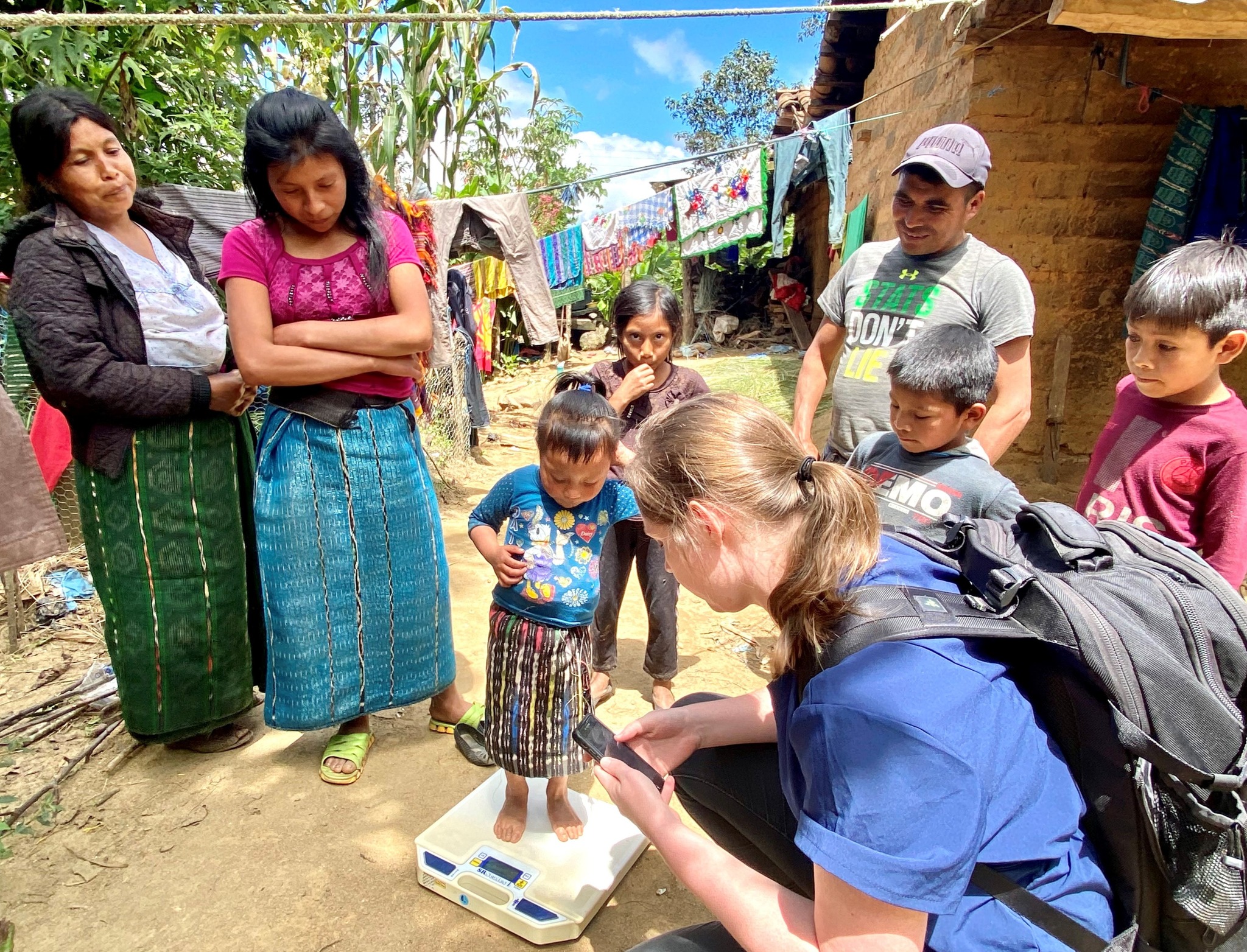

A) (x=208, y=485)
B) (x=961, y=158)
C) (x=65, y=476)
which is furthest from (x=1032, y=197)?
(x=65, y=476)

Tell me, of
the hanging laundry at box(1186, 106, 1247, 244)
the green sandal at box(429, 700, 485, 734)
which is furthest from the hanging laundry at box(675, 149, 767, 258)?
the green sandal at box(429, 700, 485, 734)

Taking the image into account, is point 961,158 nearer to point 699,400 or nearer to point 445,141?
point 699,400

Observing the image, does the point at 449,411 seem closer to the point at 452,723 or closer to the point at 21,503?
the point at 452,723

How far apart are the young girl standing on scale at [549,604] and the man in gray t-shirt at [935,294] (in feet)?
2.35

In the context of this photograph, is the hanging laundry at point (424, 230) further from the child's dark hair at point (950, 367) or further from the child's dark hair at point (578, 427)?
the child's dark hair at point (950, 367)

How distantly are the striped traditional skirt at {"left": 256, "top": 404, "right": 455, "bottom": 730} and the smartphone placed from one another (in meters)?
1.00

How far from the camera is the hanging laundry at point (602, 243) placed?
1048cm

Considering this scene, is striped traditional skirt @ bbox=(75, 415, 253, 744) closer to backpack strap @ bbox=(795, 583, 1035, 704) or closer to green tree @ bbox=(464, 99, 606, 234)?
backpack strap @ bbox=(795, 583, 1035, 704)

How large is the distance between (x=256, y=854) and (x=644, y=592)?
1432 mm

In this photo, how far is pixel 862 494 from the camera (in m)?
1.13

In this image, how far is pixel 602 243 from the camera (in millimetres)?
10750

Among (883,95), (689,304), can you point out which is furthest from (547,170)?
(883,95)

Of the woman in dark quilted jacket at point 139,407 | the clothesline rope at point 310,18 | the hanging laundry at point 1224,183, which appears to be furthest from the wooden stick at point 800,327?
the woman in dark quilted jacket at point 139,407

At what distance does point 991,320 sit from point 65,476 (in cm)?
443
